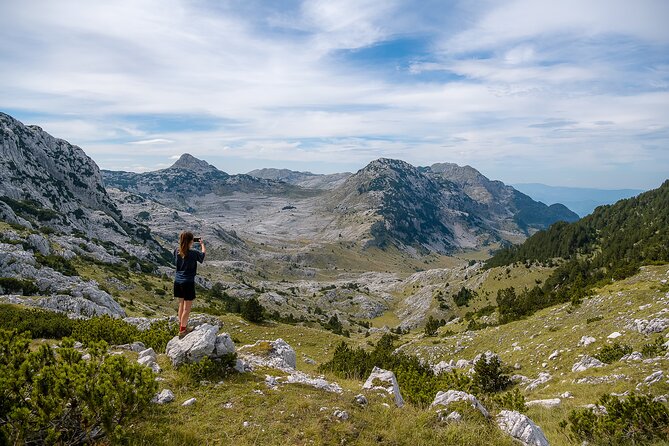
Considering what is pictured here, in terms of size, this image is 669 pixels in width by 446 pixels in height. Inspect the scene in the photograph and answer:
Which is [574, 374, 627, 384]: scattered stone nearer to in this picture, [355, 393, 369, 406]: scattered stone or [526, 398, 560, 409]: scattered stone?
[526, 398, 560, 409]: scattered stone

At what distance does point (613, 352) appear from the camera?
80.5 ft

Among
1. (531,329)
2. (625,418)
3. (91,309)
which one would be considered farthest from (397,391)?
(91,309)

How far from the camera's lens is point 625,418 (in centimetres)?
1144

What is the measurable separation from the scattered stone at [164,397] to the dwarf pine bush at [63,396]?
6.10 feet

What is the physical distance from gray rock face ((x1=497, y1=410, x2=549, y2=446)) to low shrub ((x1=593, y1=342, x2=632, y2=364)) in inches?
716

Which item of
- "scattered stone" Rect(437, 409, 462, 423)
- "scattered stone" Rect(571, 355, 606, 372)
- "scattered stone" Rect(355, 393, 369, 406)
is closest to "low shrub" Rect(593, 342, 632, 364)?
"scattered stone" Rect(571, 355, 606, 372)

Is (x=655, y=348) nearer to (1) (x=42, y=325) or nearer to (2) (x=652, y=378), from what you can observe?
(2) (x=652, y=378)

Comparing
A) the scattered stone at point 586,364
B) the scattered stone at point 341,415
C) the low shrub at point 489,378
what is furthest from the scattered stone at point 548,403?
the scattered stone at point 341,415

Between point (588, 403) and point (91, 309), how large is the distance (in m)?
54.1

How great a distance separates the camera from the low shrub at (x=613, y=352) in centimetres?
2423

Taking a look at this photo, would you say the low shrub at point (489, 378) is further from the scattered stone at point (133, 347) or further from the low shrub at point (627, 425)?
the scattered stone at point (133, 347)

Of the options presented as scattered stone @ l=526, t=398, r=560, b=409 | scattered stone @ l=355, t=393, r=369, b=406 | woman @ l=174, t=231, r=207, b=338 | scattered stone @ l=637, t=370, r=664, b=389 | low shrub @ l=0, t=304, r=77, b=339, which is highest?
woman @ l=174, t=231, r=207, b=338

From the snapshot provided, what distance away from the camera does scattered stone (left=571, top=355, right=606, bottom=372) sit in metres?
24.4

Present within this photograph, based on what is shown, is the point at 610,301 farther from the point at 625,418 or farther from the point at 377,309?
the point at 377,309
